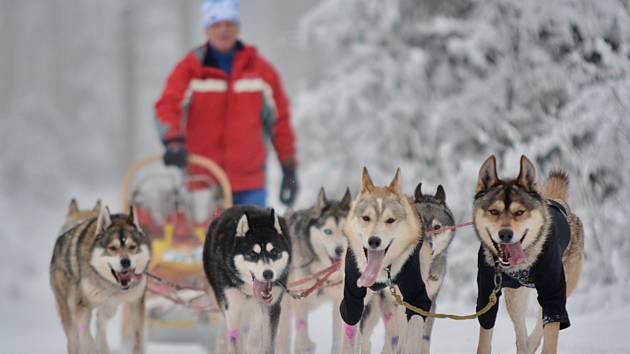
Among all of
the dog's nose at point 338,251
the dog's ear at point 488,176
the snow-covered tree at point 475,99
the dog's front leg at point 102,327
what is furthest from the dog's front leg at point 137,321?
the snow-covered tree at point 475,99

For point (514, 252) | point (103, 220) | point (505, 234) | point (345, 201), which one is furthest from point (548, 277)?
point (103, 220)

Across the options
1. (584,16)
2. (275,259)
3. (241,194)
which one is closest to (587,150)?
(584,16)

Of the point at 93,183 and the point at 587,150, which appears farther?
the point at 93,183

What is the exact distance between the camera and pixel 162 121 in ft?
21.7

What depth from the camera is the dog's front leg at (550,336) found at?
3646 millimetres

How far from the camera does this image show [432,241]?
4.30 meters

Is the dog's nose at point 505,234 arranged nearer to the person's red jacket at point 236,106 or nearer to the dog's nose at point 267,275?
the dog's nose at point 267,275

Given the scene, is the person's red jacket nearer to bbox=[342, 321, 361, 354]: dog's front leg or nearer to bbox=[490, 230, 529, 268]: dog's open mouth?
bbox=[342, 321, 361, 354]: dog's front leg

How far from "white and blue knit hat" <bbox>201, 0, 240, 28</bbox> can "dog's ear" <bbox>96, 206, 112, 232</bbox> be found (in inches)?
94.4

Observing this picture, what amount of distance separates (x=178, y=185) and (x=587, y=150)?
12.0ft

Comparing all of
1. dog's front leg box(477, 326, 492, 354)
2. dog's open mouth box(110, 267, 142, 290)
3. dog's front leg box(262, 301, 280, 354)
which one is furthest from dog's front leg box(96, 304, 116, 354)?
dog's front leg box(477, 326, 492, 354)

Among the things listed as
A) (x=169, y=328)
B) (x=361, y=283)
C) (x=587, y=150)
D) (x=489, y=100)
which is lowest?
(x=169, y=328)

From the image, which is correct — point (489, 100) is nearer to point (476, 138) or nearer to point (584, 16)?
point (476, 138)

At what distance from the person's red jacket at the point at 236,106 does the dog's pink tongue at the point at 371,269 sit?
10.4 feet
